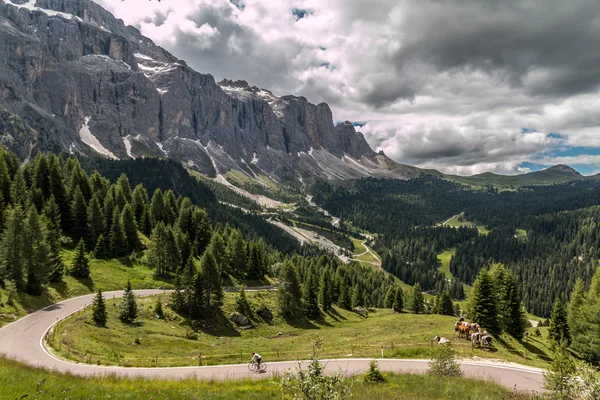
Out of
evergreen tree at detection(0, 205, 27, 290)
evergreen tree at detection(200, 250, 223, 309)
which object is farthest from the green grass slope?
evergreen tree at detection(200, 250, 223, 309)

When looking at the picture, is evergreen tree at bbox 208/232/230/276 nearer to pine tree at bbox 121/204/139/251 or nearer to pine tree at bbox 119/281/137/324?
pine tree at bbox 121/204/139/251

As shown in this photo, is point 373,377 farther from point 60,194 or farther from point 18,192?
point 60,194

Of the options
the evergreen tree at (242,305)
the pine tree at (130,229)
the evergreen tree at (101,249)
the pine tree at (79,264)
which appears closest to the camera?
the pine tree at (79,264)

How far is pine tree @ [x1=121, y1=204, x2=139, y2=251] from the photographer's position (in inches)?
3282

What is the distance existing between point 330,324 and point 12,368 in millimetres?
62698

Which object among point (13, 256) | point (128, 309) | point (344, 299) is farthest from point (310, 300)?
point (13, 256)

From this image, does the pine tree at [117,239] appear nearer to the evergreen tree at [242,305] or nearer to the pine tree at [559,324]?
the evergreen tree at [242,305]

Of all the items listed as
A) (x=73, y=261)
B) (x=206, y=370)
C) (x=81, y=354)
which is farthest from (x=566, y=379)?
(x=73, y=261)

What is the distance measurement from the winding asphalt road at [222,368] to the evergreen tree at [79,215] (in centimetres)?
5254

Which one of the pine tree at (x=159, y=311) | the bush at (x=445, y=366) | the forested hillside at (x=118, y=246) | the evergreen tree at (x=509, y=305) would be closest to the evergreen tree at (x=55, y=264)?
the forested hillside at (x=118, y=246)

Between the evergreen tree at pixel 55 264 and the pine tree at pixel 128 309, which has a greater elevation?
the evergreen tree at pixel 55 264

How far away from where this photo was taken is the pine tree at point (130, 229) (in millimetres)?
83375

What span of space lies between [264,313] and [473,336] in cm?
4068

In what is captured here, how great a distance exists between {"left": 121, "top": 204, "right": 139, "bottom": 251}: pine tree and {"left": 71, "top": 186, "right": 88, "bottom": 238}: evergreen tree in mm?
9975
